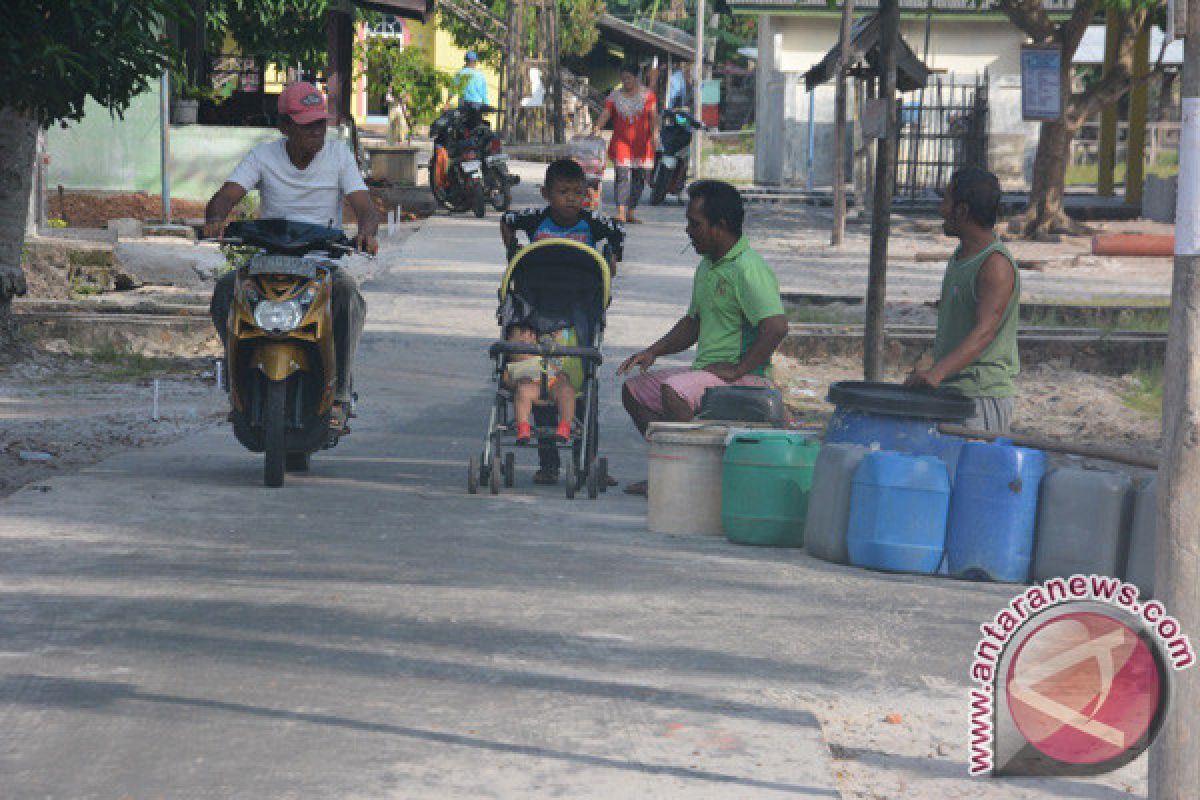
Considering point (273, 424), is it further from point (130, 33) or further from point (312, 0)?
point (312, 0)

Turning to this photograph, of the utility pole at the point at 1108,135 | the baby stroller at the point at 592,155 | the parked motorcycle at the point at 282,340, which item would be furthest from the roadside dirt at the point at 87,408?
the utility pole at the point at 1108,135

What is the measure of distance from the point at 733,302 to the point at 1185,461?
4.67 meters

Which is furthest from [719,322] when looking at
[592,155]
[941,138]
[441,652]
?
[941,138]

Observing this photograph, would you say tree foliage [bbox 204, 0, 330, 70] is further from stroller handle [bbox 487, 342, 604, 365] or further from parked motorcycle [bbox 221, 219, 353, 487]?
stroller handle [bbox 487, 342, 604, 365]

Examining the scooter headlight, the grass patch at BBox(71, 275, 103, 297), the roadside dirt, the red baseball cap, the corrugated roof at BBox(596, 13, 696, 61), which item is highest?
the corrugated roof at BBox(596, 13, 696, 61)

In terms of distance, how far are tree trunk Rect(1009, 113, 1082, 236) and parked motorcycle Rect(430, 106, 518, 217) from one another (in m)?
7.25

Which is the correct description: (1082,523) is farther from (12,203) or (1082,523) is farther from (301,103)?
(12,203)

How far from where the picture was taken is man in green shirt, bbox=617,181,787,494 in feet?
28.4

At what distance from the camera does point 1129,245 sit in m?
23.5

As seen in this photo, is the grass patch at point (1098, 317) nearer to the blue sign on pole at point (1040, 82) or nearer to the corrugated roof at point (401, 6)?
the blue sign on pole at point (1040, 82)

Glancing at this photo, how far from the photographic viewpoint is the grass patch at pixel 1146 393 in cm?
1287

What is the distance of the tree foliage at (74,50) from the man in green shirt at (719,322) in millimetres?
3592

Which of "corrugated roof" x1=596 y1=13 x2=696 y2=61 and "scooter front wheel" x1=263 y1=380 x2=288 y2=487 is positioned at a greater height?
"corrugated roof" x1=596 y1=13 x2=696 y2=61

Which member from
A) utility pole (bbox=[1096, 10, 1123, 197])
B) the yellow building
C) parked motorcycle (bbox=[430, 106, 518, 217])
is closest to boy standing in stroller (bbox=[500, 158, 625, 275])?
parked motorcycle (bbox=[430, 106, 518, 217])
